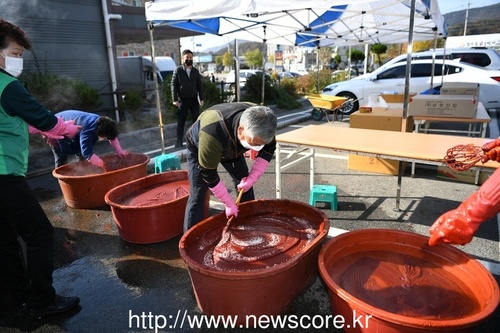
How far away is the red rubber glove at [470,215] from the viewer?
151 cm

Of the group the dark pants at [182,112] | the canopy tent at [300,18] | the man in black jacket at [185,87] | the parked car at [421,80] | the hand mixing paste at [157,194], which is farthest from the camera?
the parked car at [421,80]

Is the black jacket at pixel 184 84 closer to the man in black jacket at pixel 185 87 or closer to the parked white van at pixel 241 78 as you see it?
the man in black jacket at pixel 185 87

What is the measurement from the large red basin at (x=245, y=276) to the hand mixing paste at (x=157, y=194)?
98 cm

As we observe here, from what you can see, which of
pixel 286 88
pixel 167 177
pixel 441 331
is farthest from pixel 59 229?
pixel 286 88

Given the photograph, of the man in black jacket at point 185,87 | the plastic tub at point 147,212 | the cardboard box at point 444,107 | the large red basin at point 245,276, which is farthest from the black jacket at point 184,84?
the large red basin at point 245,276

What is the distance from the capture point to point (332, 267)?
234 cm

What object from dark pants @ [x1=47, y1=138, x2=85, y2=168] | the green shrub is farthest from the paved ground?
the green shrub

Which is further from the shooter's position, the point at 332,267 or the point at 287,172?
the point at 287,172

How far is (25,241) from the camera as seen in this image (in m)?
2.16

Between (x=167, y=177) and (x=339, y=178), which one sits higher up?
(x=167, y=177)

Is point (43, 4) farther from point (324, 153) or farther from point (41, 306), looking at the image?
point (41, 306)

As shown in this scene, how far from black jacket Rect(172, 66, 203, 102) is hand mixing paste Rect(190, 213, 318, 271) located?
177 inches

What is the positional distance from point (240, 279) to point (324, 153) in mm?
4970

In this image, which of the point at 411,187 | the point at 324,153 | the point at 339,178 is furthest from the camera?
the point at 324,153
